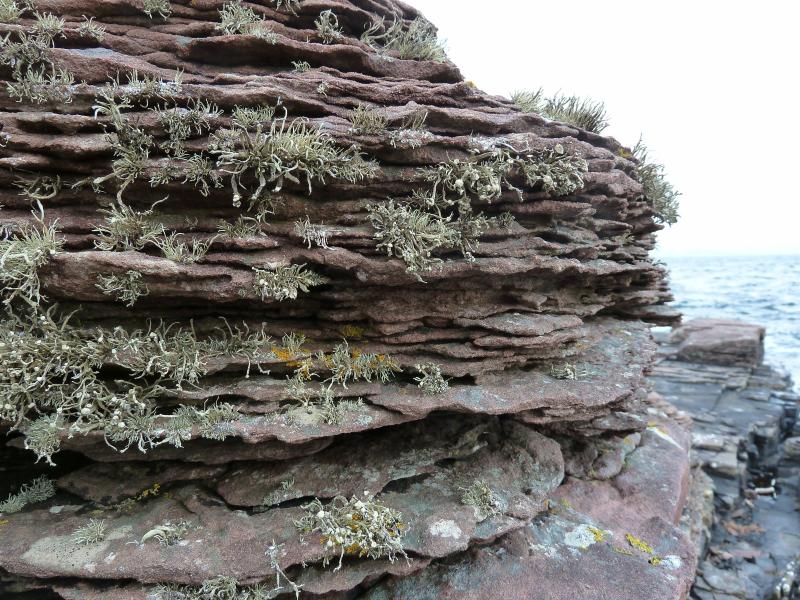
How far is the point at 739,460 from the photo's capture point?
14000 mm

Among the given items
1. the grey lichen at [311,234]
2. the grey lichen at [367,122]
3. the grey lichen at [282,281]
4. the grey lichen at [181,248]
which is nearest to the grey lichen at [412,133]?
the grey lichen at [367,122]

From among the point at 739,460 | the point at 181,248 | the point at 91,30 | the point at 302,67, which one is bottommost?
the point at 739,460

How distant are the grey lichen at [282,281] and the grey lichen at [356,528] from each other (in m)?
2.35

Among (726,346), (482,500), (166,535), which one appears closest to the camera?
(166,535)

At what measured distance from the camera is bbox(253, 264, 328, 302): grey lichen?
4574 mm

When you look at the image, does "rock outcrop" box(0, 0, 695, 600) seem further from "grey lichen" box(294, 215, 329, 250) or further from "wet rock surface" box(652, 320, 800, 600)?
"wet rock surface" box(652, 320, 800, 600)

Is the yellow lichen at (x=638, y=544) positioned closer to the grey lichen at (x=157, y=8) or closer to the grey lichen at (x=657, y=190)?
the grey lichen at (x=657, y=190)

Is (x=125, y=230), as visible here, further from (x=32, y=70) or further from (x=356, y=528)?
(x=356, y=528)

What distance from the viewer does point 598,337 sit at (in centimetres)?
703

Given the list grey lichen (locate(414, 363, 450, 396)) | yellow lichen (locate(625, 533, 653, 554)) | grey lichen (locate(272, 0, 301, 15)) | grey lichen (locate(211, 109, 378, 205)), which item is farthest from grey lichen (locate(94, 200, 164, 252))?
yellow lichen (locate(625, 533, 653, 554))

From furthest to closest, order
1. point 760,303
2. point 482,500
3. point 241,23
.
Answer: point 760,303
point 241,23
point 482,500

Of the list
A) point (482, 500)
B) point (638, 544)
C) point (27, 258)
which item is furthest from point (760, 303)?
point (27, 258)

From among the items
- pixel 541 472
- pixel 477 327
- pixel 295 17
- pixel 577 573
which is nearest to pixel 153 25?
pixel 295 17

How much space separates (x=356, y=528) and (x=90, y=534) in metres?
2.67
